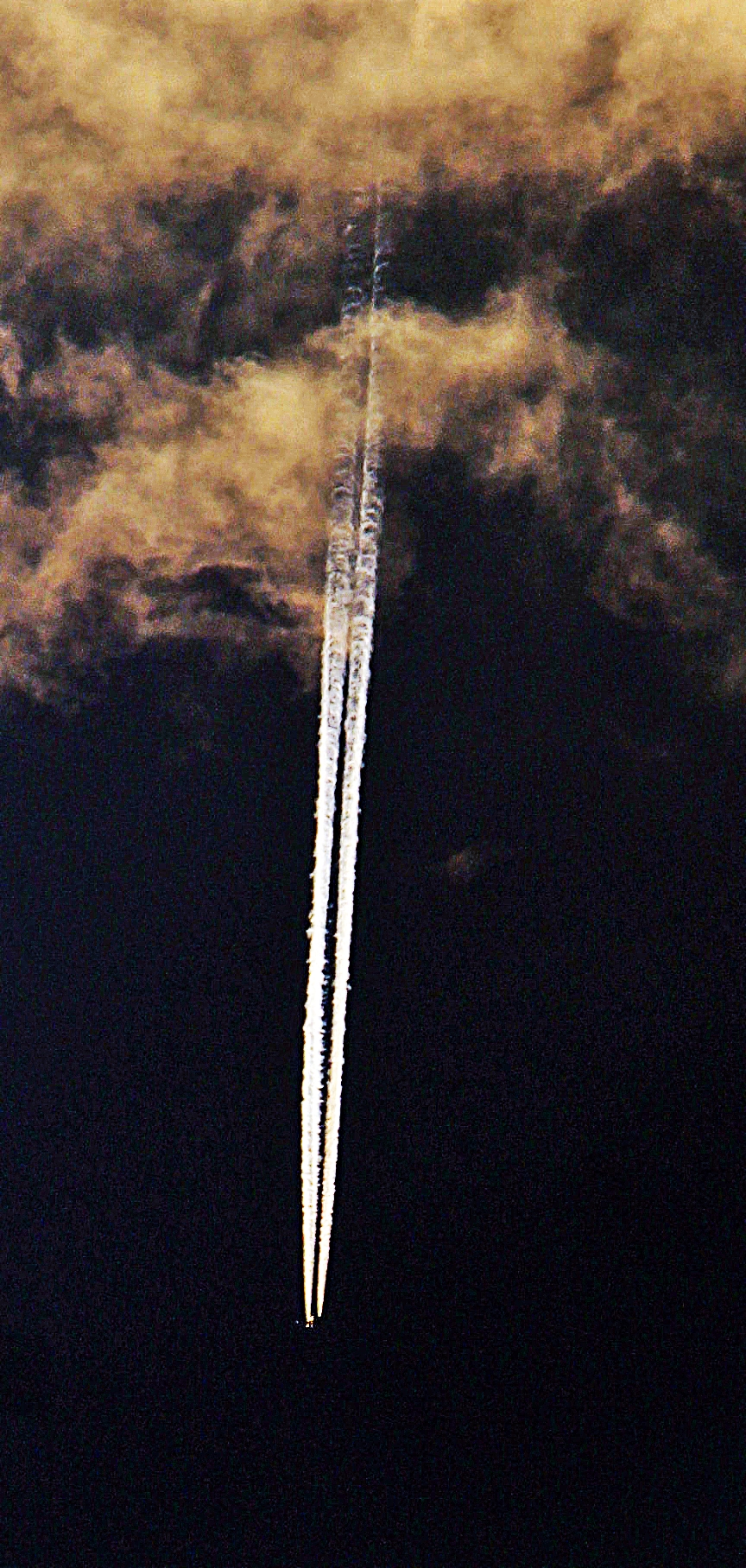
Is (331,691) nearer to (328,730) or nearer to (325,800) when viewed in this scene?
(328,730)

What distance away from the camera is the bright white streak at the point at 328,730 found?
39.5m

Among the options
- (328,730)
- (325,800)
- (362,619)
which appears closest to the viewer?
(328,730)

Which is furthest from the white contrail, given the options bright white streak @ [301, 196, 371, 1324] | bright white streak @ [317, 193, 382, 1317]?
bright white streak @ [317, 193, 382, 1317]

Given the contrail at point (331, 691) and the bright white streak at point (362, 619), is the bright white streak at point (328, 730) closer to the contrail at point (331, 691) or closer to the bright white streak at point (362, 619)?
the contrail at point (331, 691)

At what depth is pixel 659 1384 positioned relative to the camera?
48.2 m

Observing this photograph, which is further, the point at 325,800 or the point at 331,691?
the point at 325,800

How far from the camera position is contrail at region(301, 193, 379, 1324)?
39.5 metres

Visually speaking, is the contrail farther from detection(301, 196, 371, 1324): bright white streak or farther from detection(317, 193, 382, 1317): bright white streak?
detection(317, 193, 382, 1317): bright white streak

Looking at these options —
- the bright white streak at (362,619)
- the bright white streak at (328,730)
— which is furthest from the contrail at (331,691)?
the bright white streak at (362,619)

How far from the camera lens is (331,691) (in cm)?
3984

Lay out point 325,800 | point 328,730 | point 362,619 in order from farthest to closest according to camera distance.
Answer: point 325,800 < point 362,619 < point 328,730

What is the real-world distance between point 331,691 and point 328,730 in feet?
3.54

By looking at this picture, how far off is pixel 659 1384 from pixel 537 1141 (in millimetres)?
9120

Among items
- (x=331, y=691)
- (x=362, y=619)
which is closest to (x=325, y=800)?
(x=331, y=691)
